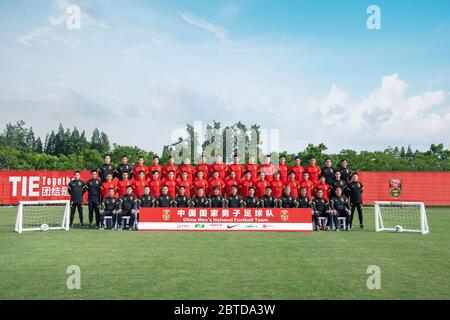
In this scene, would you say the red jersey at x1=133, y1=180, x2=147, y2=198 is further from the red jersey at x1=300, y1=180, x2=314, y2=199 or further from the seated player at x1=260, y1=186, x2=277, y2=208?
the red jersey at x1=300, y1=180, x2=314, y2=199

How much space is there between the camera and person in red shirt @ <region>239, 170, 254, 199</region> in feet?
44.3

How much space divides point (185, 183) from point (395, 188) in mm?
14619

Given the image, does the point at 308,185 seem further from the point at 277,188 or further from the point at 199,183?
the point at 199,183

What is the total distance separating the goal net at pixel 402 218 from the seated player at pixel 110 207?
26.6 ft

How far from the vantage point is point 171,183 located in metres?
13.5

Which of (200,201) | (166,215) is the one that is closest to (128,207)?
(166,215)

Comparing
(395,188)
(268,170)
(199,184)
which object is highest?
(268,170)

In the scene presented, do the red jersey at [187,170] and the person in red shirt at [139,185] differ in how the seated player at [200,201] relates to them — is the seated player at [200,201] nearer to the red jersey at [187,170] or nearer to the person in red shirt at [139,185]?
the red jersey at [187,170]

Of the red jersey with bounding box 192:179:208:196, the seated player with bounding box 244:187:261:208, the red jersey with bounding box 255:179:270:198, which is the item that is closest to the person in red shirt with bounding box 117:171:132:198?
the red jersey with bounding box 192:179:208:196

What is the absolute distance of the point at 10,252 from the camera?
8.05m

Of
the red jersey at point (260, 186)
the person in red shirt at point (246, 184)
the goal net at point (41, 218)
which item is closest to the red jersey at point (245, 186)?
the person in red shirt at point (246, 184)
